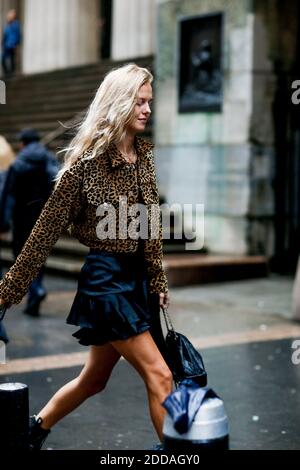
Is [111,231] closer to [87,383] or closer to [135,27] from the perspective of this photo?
[87,383]

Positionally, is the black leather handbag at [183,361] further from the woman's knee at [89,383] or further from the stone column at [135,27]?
the stone column at [135,27]

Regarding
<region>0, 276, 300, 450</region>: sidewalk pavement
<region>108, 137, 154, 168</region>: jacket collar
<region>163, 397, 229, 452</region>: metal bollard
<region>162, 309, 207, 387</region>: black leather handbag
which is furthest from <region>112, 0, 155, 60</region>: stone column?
<region>163, 397, 229, 452</region>: metal bollard

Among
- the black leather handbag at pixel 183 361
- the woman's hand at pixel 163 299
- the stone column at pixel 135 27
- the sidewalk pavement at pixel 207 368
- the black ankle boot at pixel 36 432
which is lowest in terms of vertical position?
the sidewalk pavement at pixel 207 368

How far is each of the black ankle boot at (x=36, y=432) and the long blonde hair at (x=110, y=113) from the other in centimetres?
128

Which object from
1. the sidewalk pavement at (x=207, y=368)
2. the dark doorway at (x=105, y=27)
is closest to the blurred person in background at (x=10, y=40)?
the dark doorway at (x=105, y=27)

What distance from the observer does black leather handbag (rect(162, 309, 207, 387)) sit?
4555 mm

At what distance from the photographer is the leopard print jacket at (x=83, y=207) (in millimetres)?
4629

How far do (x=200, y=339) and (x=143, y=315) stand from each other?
4620 mm

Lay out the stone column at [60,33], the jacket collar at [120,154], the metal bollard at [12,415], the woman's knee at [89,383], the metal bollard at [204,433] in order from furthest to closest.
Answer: the stone column at [60,33]
the woman's knee at [89,383]
the jacket collar at [120,154]
the metal bollard at [12,415]
the metal bollard at [204,433]

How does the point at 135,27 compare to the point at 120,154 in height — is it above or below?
above

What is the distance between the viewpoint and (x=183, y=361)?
458 cm

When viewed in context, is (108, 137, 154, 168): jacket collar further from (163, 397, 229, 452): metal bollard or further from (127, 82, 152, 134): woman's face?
(163, 397, 229, 452): metal bollard

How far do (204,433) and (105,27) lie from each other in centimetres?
2251

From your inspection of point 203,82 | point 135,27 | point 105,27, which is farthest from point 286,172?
point 105,27
